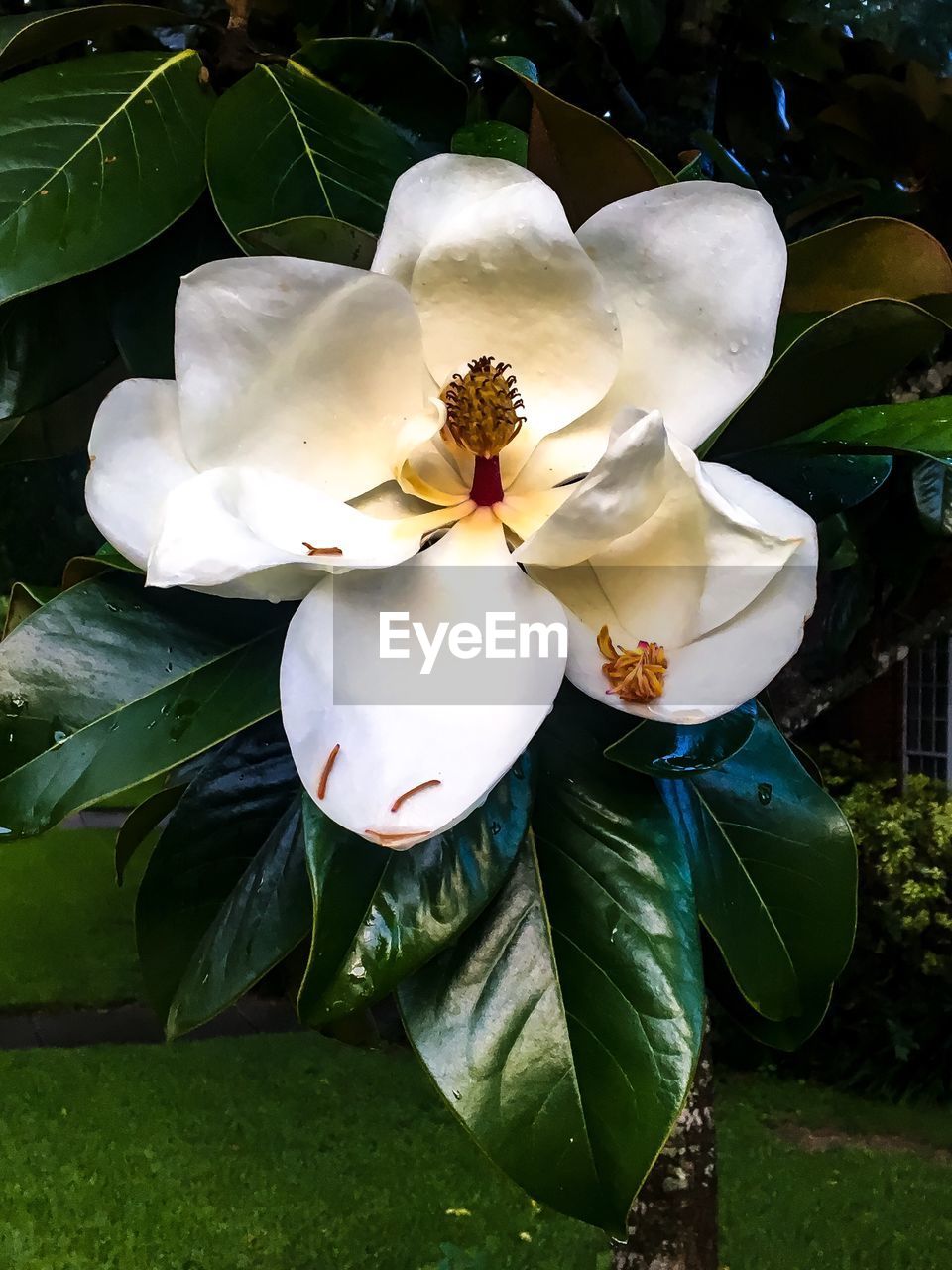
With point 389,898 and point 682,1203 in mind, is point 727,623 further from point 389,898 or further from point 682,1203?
point 682,1203

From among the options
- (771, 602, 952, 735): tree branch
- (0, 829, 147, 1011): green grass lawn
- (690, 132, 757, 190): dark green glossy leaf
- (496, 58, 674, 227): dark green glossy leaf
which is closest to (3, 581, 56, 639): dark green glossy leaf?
(496, 58, 674, 227): dark green glossy leaf

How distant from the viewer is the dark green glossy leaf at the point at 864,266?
1.51 feet

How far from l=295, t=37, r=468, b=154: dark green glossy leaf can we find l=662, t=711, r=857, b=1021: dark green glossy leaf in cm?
33

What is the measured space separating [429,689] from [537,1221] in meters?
2.68

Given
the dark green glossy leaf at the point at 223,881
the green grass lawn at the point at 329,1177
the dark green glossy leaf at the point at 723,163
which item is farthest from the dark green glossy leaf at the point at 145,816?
the green grass lawn at the point at 329,1177

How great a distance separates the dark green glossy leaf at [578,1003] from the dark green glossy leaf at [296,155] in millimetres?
267

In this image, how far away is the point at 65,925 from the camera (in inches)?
182

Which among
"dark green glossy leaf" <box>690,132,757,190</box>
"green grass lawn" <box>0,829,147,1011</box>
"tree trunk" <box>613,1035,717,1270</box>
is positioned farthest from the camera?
"green grass lawn" <box>0,829,147,1011</box>

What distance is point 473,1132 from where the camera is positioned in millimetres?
396

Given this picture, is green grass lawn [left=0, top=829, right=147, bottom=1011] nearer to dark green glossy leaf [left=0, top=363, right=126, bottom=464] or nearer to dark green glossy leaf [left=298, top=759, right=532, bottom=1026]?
dark green glossy leaf [left=0, top=363, right=126, bottom=464]

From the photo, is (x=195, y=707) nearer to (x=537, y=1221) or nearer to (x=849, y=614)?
(x=849, y=614)

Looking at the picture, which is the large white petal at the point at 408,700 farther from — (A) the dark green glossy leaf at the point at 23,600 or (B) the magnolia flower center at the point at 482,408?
(A) the dark green glossy leaf at the point at 23,600

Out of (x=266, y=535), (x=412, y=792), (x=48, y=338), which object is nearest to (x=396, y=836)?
(x=412, y=792)

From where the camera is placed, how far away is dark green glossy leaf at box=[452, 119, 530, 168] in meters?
0.49
